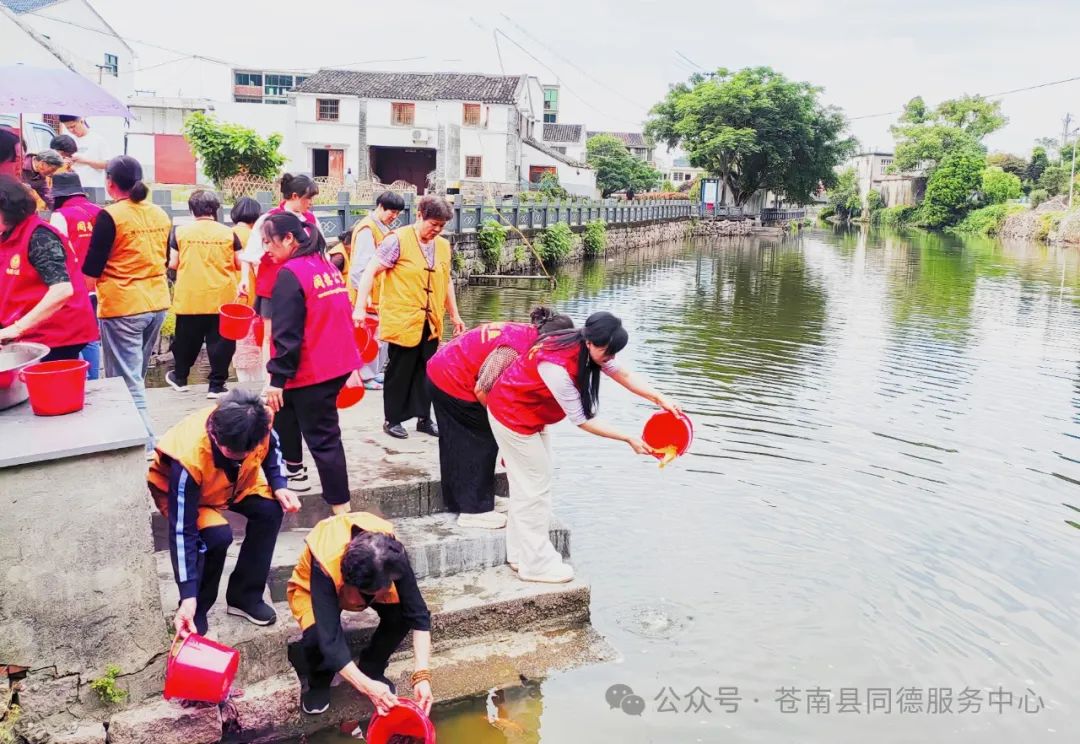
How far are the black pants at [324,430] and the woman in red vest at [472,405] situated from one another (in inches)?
21.0

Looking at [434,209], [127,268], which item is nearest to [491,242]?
[434,209]

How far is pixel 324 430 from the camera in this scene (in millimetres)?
4258

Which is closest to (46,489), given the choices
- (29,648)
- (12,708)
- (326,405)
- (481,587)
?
(29,648)

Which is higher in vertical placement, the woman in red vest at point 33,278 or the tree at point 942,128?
the tree at point 942,128

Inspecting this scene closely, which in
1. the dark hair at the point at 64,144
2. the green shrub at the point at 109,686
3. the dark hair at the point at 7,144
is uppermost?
the dark hair at the point at 64,144

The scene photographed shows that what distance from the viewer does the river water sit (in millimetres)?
4148

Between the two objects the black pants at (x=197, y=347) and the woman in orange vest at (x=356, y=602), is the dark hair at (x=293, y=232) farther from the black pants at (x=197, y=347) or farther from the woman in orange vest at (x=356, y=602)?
the black pants at (x=197, y=347)

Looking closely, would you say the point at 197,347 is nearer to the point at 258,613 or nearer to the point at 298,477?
the point at 298,477

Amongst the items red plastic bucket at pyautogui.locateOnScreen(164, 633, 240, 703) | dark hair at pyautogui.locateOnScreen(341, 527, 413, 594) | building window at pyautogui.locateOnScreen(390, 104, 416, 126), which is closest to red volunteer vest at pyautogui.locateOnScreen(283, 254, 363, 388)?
dark hair at pyautogui.locateOnScreen(341, 527, 413, 594)

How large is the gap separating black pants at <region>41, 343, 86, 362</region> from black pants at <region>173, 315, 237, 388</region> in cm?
203

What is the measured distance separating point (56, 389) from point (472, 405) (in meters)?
1.80

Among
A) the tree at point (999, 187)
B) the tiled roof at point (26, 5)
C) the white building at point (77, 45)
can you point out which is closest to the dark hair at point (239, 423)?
the white building at point (77, 45)

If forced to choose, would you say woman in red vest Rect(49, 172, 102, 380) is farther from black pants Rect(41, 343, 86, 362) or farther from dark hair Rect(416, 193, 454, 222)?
dark hair Rect(416, 193, 454, 222)

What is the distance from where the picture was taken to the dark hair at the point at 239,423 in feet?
10.6
